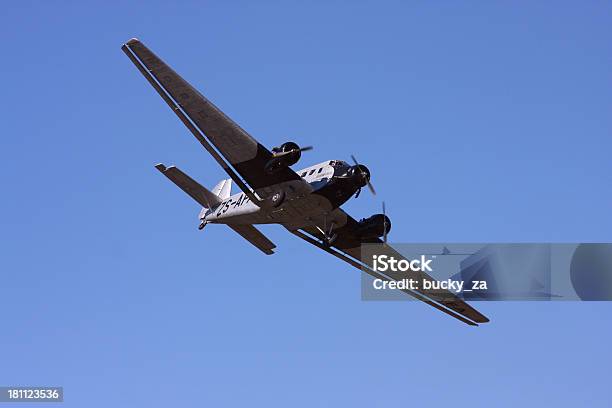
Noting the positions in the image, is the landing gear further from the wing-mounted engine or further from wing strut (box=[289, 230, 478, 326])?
the wing-mounted engine

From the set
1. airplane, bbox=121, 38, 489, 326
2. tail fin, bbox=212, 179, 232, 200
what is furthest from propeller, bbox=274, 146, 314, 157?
tail fin, bbox=212, 179, 232, 200

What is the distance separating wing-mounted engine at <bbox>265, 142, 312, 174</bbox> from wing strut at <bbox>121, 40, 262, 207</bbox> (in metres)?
2.29

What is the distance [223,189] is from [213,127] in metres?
8.69

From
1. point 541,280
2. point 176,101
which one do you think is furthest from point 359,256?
point 176,101

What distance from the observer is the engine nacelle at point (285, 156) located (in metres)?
44.7

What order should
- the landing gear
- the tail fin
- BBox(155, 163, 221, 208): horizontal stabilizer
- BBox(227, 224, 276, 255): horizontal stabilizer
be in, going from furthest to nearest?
the tail fin → BBox(227, 224, 276, 255): horizontal stabilizer → BBox(155, 163, 221, 208): horizontal stabilizer → the landing gear

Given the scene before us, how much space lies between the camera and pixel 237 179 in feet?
153

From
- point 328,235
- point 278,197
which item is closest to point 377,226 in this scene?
point 328,235

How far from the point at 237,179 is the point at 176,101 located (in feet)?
16.8

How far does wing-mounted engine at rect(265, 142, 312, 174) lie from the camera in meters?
44.7

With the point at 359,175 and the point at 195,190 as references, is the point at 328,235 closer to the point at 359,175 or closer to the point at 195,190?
the point at 359,175

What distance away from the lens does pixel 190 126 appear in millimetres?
45375

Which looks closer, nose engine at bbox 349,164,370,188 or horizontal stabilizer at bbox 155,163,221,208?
nose engine at bbox 349,164,370,188

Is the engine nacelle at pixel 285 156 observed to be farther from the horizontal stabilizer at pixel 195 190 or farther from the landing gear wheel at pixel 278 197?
the horizontal stabilizer at pixel 195 190
